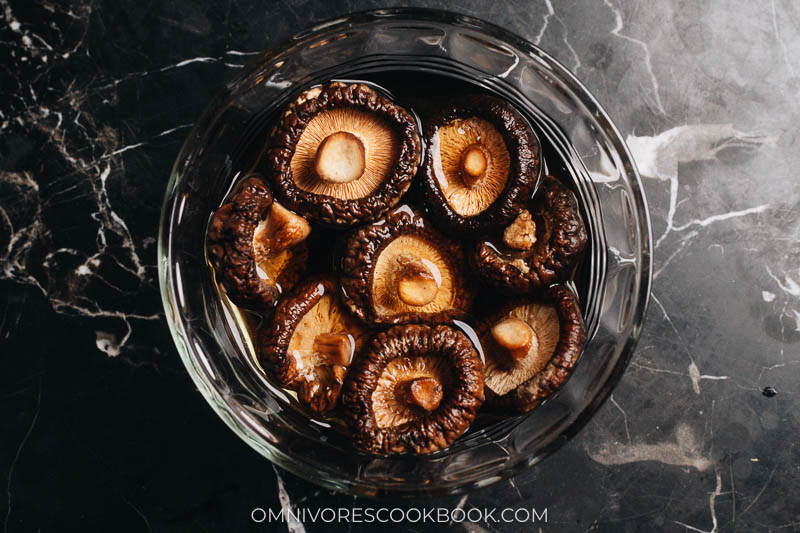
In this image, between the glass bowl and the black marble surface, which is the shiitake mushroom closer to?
the glass bowl

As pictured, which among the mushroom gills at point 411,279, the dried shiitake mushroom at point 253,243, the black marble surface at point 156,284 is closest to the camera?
the dried shiitake mushroom at point 253,243

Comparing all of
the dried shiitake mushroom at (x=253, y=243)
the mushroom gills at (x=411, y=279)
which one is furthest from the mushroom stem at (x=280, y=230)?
the mushroom gills at (x=411, y=279)

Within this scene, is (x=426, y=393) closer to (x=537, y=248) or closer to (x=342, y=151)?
(x=537, y=248)

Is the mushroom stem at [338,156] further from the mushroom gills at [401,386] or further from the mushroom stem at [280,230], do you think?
the mushroom gills at [401,386]

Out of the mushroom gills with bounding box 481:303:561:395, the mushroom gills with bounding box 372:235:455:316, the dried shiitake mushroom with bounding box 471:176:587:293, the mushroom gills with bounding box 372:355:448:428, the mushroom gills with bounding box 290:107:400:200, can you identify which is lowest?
the mushroom gills with bounding box 372:355:448:428

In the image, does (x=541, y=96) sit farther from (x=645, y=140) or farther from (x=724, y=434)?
(x=724, y=434)

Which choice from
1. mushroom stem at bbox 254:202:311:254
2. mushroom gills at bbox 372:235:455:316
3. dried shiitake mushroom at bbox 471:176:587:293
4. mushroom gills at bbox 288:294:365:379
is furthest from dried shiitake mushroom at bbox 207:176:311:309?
dried shiitake mushroom at bbox 471:176:587:293
